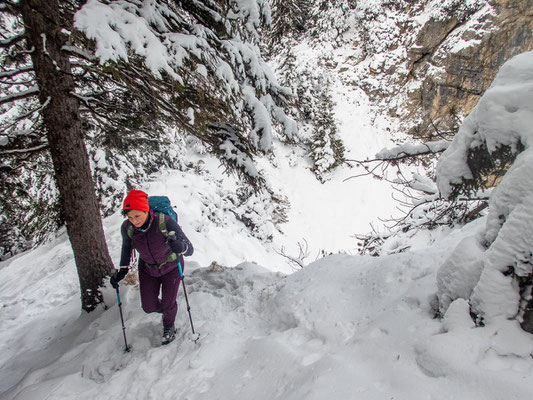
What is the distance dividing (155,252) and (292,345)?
1.84 metres

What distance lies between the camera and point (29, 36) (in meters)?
3.24

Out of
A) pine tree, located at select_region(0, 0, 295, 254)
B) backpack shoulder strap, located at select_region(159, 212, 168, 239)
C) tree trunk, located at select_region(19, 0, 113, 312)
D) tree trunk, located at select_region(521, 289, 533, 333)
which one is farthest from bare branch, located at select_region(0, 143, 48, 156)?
tree trunk, located at select_region(521, 289, 533, 333)

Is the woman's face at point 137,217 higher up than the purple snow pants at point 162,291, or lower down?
higher up

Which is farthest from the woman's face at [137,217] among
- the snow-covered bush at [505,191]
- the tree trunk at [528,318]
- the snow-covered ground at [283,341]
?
the tree trunk at [528,318]

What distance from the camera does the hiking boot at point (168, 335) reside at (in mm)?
3174

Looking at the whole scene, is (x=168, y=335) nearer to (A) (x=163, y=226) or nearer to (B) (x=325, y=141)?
(A) (x=163, y=226)

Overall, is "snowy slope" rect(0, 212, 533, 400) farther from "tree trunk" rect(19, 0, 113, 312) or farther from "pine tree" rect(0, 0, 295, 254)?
"pine tree" rect(0, 0, 295, 254)

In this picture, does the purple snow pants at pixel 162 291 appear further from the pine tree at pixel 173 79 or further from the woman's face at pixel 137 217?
the pine tree at pixel 173 79

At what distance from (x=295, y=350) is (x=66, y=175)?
3721 millimetres

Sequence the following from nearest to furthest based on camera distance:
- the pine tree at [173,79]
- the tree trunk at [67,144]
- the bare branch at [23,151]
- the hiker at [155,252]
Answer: the pine tree at [173,79], the hiker at [155,252], the tree trunk at [67,144], the bare branch at [23,151]

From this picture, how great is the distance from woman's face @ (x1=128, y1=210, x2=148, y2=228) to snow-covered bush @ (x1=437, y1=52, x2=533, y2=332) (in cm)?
289

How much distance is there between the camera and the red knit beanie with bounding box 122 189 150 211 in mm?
Answer: 2834

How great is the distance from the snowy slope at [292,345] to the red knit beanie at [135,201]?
1654mm

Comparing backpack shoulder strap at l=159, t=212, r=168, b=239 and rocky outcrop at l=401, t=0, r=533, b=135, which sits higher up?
rocky outcrop at l=401, t=0, r=533, b=135
